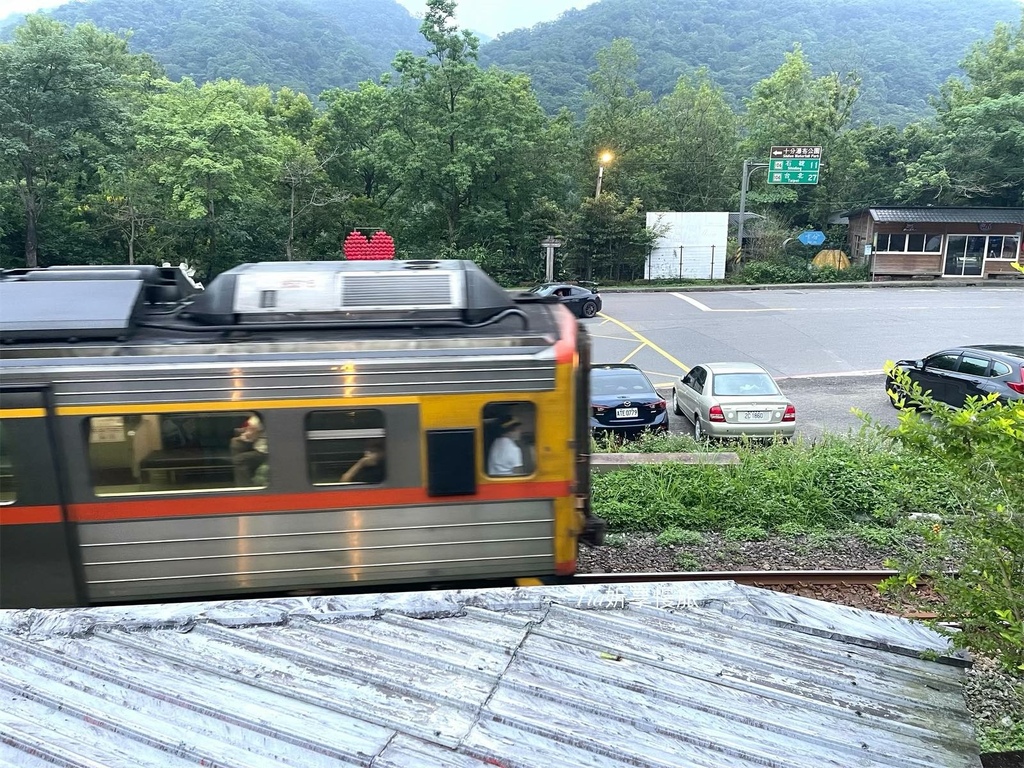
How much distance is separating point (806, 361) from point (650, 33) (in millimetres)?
116107

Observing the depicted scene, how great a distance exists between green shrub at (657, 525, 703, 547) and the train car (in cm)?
242

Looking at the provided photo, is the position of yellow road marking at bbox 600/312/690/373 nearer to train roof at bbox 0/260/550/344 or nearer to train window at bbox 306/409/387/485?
train roof at bbox 0/260/550/344

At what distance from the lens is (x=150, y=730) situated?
2.87 m

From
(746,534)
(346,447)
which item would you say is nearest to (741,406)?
(746,534)

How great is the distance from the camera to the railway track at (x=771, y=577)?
7023mm

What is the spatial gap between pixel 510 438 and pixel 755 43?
139 m

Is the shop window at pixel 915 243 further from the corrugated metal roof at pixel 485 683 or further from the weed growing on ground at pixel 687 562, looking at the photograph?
the corrugated metal roof at pixel 485 683

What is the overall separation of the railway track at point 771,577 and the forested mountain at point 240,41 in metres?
63.1

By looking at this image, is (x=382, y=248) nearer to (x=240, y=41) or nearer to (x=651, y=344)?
(x=651, y=344)

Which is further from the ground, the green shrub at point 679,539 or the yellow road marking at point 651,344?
the green shrub at point 679,539

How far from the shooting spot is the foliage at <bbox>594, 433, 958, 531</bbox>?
836cm

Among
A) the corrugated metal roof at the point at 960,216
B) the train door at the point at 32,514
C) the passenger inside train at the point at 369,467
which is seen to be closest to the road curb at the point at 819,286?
the corrugated metal roof at the point at 960,216

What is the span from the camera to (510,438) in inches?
221

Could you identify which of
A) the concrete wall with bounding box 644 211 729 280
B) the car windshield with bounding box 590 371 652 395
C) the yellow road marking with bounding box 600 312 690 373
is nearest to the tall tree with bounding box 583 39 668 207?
the concrete wall with bounding box 644 211 729 280
